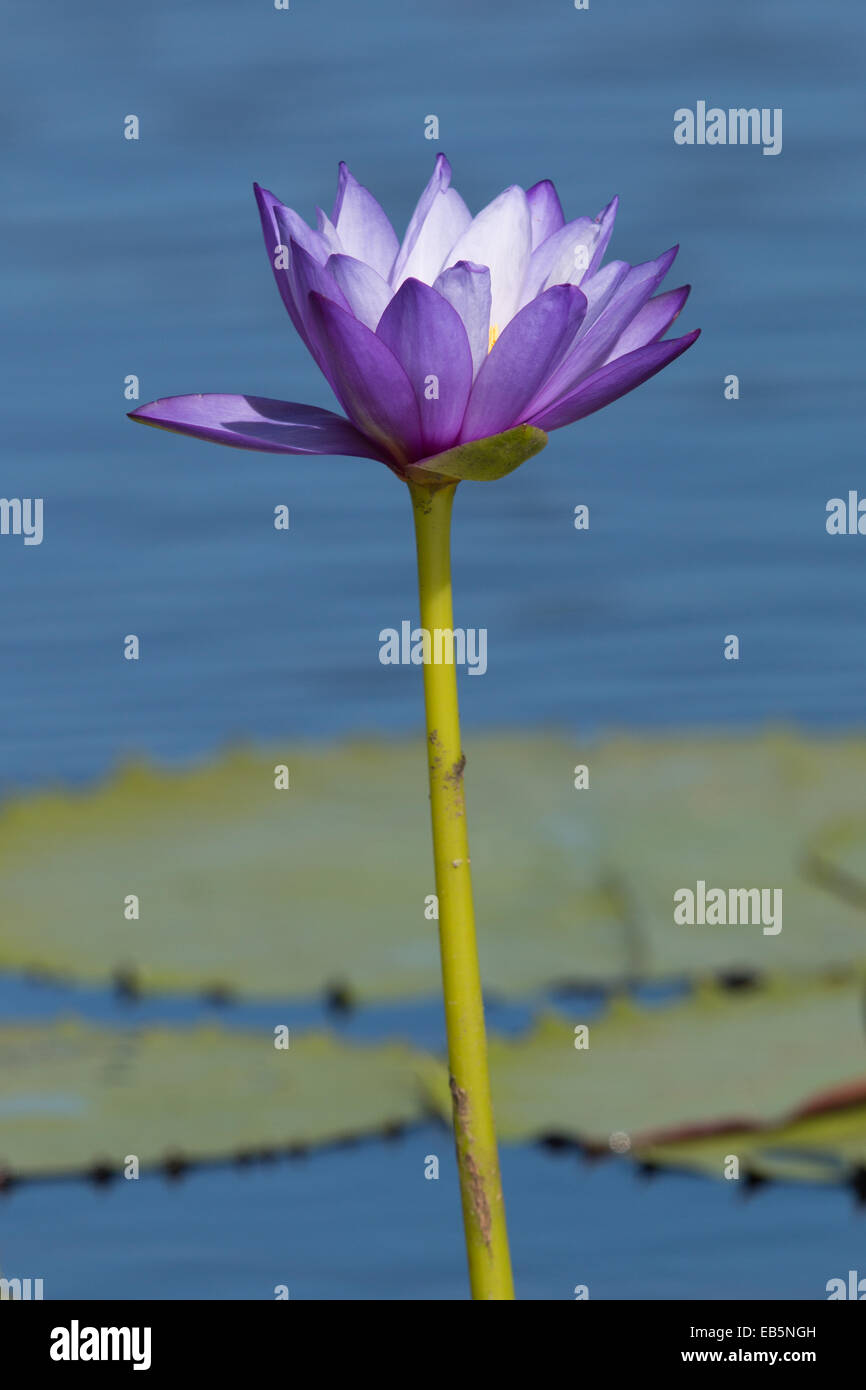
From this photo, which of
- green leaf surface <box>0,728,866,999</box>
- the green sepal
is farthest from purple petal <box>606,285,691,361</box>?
green leaf surface <box>0,728,866,999</box>

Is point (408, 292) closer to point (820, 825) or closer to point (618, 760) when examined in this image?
point (820, 825)

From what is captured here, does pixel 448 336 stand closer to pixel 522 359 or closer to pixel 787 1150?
pixel 522 359

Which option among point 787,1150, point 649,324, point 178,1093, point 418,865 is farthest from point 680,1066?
point 649,324

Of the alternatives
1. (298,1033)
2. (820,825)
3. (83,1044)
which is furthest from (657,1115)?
(820,825)

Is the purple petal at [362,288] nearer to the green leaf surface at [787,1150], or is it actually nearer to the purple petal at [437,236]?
the purple petal at [437,236]

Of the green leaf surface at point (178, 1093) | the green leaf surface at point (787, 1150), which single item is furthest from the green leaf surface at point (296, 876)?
the green leaf surface at point (787, 1150)
